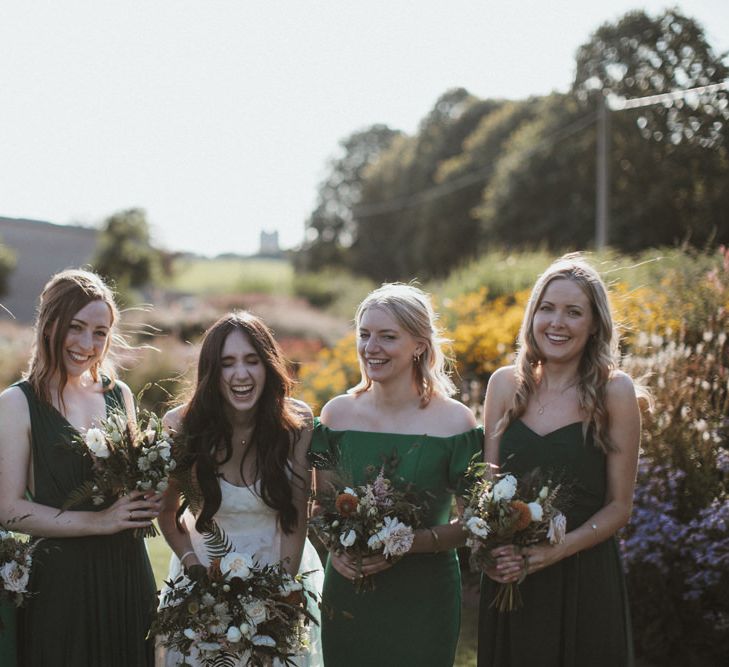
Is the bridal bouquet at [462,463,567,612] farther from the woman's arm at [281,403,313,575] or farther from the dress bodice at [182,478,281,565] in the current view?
the dress bodice at [182,478,281,565]

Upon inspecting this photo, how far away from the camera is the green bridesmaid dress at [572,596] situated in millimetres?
3775

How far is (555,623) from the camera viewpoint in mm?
3795

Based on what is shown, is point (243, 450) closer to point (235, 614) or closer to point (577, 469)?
point (235, 614)

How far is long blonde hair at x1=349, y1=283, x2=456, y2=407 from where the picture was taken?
3.98 metres

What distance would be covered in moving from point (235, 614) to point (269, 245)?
8799 centimetres

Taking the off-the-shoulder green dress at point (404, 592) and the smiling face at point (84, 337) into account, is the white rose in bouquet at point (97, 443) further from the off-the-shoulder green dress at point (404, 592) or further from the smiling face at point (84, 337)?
the off-the-shoulder green dress at point (404, 592)

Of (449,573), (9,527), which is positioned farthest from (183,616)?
(449,573)

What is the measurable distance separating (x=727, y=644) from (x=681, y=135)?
20551 millimetres

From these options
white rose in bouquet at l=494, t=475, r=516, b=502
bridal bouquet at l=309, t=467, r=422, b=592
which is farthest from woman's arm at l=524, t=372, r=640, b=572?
bridal bouquet at l=309, t=467, r=422, b=592

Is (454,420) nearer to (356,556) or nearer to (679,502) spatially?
(356,556)

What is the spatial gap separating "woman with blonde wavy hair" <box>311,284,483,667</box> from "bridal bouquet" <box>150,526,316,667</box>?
0.44 metres

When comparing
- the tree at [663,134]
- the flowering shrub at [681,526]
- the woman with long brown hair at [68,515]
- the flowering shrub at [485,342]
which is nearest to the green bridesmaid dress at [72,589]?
the woman with long brown hair at [68,515]

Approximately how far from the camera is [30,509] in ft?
12.3

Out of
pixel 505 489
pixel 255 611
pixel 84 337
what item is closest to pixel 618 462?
pixel 505 489
